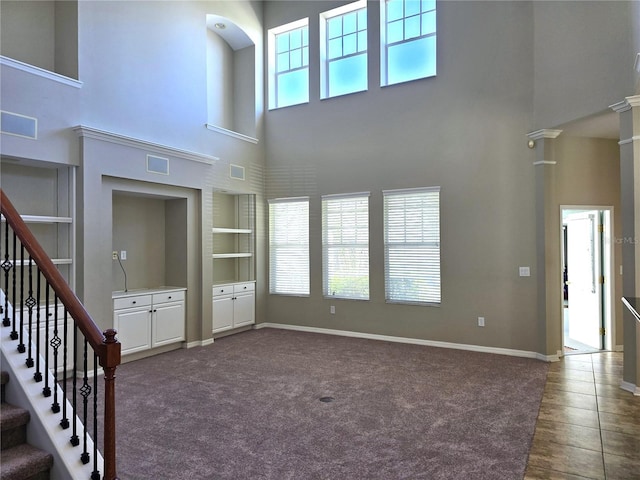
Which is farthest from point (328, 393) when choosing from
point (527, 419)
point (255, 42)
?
point (255, 42)

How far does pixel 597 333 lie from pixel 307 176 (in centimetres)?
484

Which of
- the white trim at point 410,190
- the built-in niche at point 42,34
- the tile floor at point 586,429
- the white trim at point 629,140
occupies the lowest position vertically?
the tile floor at point 586,429

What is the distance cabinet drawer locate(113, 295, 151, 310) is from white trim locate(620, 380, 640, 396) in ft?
17.7

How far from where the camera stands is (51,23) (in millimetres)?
4914

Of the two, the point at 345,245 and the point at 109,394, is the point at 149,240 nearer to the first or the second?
the point at 345,245

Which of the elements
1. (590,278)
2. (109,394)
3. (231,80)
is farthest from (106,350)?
(231,80)

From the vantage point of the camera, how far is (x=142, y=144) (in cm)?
529

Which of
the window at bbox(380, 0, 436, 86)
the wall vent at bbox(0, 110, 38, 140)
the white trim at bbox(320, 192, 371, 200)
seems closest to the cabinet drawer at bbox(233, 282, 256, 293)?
the white trim at bbox(320, 192, 371, 200)

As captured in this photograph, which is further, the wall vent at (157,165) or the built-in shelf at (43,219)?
the wall vent at (157,165)

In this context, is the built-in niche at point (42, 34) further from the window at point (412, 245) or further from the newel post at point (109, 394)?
the window at point (412, 245)

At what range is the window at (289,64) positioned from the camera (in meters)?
7.41

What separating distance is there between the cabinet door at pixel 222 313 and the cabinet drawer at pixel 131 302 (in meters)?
1.22

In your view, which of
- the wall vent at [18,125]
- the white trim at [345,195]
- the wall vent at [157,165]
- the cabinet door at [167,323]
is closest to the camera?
the wall vent at [18,125]

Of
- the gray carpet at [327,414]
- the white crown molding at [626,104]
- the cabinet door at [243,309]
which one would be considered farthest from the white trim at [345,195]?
the white crown molding at [626,104]
